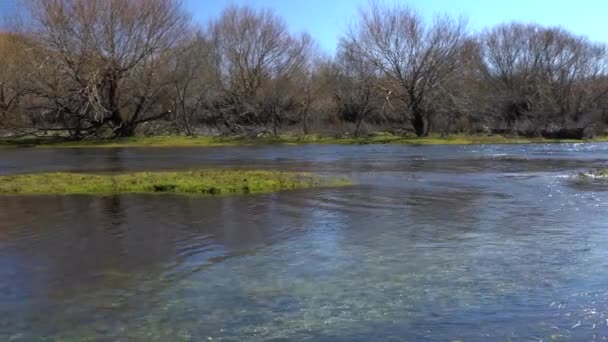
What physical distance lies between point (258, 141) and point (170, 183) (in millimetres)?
35449

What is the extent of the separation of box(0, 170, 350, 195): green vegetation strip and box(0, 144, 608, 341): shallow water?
1.36 meters

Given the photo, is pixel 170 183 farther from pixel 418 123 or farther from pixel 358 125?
pixel 418 123

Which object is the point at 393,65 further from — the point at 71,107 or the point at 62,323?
the point at 62,323

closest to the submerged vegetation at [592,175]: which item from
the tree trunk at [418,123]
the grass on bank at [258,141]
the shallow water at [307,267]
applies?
the shallow water at [307,267]

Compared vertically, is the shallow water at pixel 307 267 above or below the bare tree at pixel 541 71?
below

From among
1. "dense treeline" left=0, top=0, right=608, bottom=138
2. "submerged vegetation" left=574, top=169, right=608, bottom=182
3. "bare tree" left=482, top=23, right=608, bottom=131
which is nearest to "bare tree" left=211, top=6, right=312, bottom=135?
"dense treeline" left=0, top=0, right=608, bottom=138

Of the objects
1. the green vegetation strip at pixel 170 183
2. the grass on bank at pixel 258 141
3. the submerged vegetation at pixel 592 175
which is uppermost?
the grass on bank at pixel 258 141

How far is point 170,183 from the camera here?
20.2m

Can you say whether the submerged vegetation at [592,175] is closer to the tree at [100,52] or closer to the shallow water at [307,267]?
the shallow water at [307,267]

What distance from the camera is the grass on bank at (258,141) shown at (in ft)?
171

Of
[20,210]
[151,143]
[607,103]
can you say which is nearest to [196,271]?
[20,210]

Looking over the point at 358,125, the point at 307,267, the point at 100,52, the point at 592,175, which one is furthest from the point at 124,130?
the point at 307,267

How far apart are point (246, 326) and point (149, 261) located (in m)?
3.69

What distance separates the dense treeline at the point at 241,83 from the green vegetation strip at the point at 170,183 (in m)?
31.6
